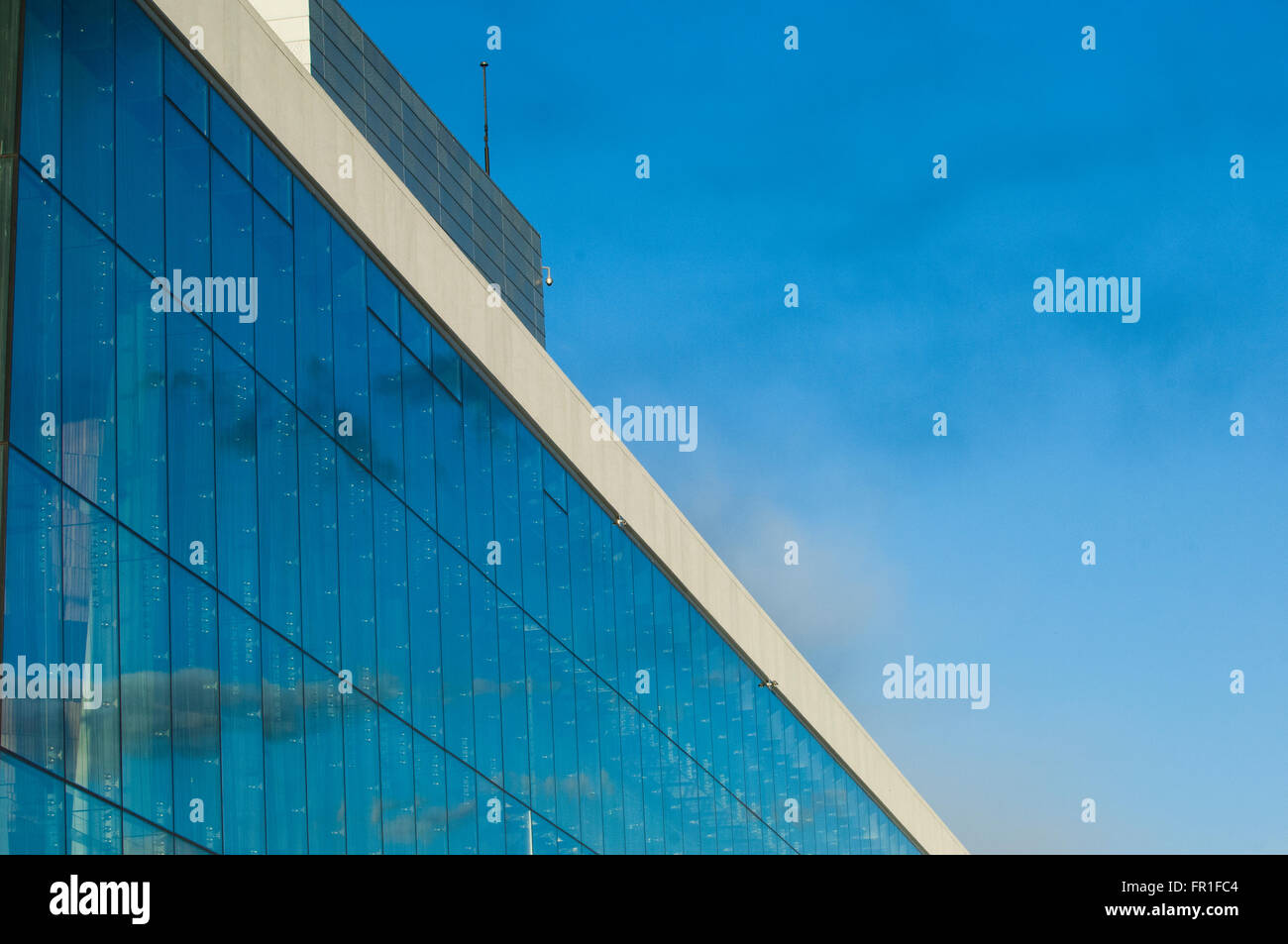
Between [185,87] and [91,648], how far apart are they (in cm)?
676

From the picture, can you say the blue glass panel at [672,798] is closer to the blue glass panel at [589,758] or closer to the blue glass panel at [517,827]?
the blue glass panel at [589,758]

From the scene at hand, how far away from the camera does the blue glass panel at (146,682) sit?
16.6m

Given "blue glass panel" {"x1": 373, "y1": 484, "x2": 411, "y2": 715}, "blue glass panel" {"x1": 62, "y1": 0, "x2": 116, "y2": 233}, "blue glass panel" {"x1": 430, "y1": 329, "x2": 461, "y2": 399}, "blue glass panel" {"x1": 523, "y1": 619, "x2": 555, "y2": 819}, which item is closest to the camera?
"blue glass panel" {"x1": 62, "y1": 0, "x2": 116, "y2": 233}

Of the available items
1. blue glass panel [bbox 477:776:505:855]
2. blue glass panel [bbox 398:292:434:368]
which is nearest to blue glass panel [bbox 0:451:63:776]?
blue glass panel [bbox 398:292:434:368]

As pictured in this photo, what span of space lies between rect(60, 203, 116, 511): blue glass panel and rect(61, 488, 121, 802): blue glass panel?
1.19 feet

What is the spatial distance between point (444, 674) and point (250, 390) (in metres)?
6.52

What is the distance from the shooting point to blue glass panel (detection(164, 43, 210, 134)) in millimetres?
18797

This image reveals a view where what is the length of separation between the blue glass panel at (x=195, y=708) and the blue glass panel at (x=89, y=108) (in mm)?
3912

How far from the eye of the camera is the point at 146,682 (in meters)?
17.0

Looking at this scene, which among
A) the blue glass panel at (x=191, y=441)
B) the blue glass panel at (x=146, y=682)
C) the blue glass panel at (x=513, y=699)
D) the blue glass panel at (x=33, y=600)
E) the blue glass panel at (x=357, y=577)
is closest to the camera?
the blue glass panel at (x=33, y=600)

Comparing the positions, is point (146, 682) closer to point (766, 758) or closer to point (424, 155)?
point (766, 758)

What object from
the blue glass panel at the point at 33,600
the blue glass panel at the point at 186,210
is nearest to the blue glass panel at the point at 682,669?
the blue glass panel at the point at 186,210

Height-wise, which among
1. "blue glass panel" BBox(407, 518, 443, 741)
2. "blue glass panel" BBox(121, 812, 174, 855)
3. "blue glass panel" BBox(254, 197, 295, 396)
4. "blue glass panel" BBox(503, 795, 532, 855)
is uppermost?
"blue glass panel" BBox(254, 197, 295, 396)

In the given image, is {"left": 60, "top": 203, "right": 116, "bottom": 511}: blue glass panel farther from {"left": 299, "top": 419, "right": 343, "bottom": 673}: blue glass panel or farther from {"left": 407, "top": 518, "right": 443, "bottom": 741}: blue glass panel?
{"left": 407, "top": 518, "right": 443, "bottom": 741}: blue glass panel
